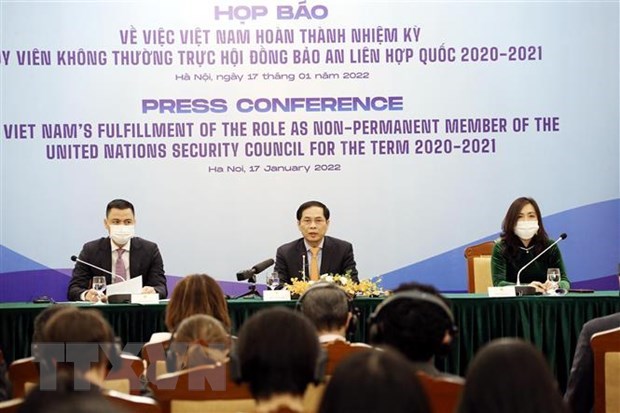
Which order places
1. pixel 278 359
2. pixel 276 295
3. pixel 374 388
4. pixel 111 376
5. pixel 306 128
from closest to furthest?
pixel 374 388
pixel 278 359
pixel 111 376
pixel 276 295
pixel 306 128

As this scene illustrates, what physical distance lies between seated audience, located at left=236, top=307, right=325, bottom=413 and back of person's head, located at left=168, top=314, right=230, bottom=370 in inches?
40.7

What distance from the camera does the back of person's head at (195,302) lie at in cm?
451

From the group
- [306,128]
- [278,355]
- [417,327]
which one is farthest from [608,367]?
[306,128]

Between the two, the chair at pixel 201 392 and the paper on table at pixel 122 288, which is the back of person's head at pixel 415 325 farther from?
the paper on table at pixel 122 288

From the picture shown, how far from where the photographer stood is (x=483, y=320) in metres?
5.88

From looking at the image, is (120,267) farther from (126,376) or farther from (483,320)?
(126,376)

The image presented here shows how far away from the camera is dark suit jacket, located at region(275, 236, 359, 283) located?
6930 millimetres

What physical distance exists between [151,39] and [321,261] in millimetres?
Result: 2351

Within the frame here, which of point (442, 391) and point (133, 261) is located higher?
point (133, 261)

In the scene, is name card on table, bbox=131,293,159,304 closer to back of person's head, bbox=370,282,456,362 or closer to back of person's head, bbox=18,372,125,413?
back of person's head, bbox=370,282,456,362

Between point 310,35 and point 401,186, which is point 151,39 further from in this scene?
point 401,186

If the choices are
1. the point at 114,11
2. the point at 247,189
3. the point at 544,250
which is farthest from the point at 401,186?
the point at 114,11

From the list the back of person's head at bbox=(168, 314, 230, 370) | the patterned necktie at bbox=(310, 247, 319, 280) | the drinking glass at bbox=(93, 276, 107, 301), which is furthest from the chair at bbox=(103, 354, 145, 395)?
the patterned necktie at bbox=(310, 247, 319, 280)

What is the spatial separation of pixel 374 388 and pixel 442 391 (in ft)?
3.28
